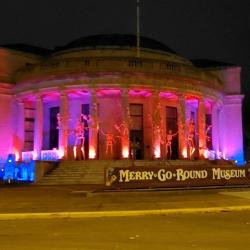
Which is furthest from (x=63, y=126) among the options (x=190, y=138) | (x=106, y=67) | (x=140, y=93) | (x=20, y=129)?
(x=190, y=138)

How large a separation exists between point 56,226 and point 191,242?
4.50 m

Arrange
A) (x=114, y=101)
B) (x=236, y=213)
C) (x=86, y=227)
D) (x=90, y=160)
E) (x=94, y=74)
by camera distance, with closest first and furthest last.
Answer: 1. (x=86, y=227)
2. (x=236, y=213)
3. (x=90, y=160)
4. (x=94, y=74)
5. (x=114, y=101)

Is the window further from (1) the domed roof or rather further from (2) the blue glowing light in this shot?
(1) the domed roof

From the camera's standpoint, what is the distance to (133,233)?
11531 mm

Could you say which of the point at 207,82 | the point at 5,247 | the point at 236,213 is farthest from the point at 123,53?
the point at 5,247

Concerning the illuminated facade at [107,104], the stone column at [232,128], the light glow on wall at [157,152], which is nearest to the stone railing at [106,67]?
the illuminated facade at [107,104]

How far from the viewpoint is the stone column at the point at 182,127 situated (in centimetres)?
4291

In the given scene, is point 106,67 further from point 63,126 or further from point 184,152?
point 184,152

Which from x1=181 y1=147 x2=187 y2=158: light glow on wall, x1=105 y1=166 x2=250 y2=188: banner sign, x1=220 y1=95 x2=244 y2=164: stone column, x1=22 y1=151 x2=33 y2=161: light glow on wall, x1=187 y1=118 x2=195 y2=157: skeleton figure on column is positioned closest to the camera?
x1=105 y1=166 x2=250 y2=188: banner sign

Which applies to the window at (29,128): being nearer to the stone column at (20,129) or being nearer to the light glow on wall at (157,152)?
the stone column at (20,129)

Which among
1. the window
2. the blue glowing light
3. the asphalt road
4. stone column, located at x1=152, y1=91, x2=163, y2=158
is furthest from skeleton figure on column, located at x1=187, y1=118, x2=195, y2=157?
the asphalt road

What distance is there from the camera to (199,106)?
45.2 meters

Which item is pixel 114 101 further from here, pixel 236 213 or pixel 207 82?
pixel 236 213

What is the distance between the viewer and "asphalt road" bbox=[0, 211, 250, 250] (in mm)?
9727
